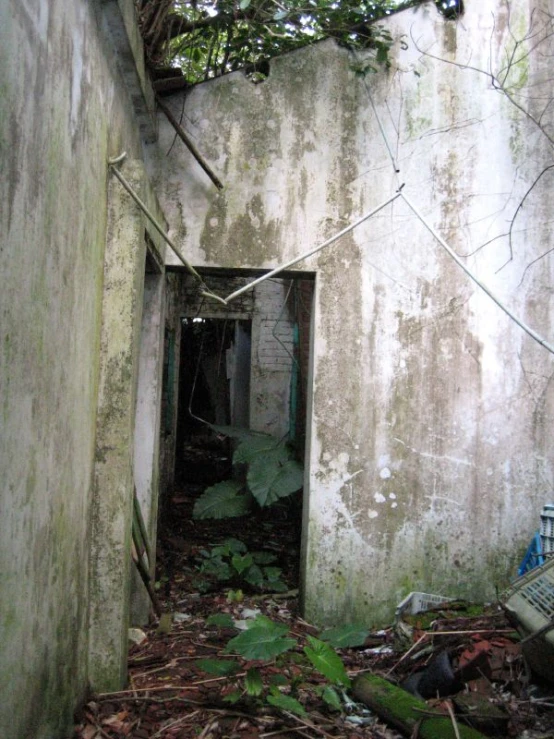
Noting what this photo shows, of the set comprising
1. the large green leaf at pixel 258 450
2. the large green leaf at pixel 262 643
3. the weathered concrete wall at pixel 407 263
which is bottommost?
the large green leaf at pixel 262 643

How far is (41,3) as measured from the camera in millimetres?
2152

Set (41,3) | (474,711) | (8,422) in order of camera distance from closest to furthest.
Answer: (8,422), (41,3), (474,711)

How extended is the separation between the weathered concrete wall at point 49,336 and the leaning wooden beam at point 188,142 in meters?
0.98

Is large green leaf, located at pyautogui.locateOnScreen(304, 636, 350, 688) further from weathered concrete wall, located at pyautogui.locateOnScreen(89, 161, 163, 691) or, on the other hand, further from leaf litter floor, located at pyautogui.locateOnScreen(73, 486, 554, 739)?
weathered concrete wall, located at pyautogui.locateOnScreen(89, 161, 163, 691)

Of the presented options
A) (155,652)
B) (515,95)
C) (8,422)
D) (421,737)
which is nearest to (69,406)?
(8,422)

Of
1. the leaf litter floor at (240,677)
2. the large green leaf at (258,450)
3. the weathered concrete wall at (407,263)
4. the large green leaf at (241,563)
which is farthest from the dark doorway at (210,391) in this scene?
the weathered concrete wall at (407,263)

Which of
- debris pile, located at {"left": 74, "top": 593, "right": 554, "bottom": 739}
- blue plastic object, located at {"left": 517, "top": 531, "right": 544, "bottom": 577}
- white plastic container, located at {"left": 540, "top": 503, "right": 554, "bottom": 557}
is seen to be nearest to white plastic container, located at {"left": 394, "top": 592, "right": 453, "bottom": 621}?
debris pile, located at {"left": 74, "top": 593, "right": 554, "bottom": 739}

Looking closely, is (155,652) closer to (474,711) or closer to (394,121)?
(474,711)

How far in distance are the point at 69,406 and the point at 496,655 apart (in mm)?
2388

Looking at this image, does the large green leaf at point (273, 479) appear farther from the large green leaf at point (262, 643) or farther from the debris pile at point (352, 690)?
the large green leaf at point (262, 643)

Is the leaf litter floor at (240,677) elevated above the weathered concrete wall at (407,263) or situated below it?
below

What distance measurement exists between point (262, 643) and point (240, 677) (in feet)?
1.52

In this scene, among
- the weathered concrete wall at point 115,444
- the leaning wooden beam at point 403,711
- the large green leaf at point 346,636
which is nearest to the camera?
the leaning wooden beam at point 403,711

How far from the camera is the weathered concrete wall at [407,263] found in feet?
13.9
